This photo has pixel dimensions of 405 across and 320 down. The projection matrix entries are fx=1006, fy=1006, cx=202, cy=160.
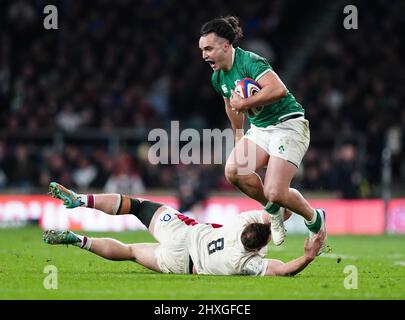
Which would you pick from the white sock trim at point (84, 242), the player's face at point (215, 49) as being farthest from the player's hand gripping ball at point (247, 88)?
the white sock trim at point (84, 242)

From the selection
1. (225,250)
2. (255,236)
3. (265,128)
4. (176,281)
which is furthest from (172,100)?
(176,281)

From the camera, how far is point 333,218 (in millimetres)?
21359

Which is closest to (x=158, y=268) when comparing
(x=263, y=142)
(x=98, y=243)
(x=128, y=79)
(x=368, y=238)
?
(x=98, y=243)

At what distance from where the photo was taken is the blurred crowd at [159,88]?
21438 millimetres

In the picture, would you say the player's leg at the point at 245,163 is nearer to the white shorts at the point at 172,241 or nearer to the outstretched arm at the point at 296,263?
the white shorts at the point at 172,241

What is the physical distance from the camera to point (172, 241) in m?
10.2

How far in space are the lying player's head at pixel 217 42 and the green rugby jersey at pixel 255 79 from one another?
0.14 m

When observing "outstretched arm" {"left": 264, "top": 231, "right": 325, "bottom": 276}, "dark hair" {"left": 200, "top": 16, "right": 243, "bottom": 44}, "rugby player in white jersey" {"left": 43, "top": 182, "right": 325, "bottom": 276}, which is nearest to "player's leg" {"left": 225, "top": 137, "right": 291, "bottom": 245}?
"outstretched arm" {"left": 264, "top": 231, "right": 325, "bottom": 276}

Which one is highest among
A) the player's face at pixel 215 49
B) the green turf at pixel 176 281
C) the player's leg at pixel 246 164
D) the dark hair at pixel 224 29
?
the dark hair at pixel 224 29

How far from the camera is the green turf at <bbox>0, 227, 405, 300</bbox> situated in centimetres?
875

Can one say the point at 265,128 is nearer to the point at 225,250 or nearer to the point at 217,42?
the point at 217,42

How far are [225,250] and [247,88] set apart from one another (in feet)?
5.79

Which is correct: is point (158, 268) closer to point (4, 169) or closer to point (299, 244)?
point (299, 244)
